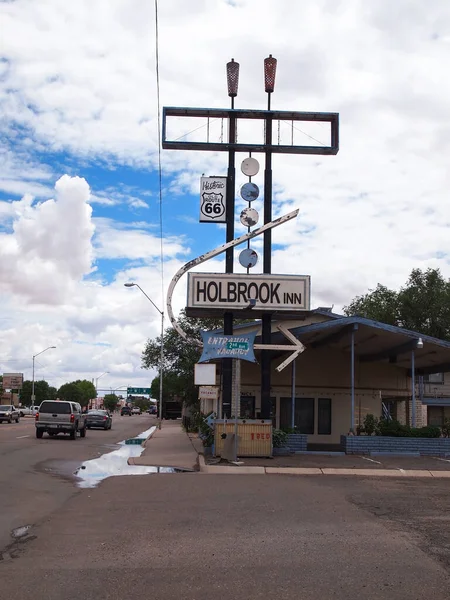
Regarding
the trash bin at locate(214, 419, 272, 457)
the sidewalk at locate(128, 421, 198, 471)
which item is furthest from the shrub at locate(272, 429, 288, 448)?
the sidewalk at locate(128, 421, 198, 471)

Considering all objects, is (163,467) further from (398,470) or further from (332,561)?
(332,561)

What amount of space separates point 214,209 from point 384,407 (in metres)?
14.2

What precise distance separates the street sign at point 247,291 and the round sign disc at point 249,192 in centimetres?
282

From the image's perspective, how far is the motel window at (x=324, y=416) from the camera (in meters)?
28.7

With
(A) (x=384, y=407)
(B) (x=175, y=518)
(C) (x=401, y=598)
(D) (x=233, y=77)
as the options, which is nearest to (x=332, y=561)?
(C) (x=401, y=598)

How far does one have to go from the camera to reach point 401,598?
6285 millimetres

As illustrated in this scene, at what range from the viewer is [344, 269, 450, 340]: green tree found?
55000 millimetres

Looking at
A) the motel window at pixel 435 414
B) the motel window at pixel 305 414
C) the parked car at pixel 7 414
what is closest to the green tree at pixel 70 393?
the parked car at pixel 7 414

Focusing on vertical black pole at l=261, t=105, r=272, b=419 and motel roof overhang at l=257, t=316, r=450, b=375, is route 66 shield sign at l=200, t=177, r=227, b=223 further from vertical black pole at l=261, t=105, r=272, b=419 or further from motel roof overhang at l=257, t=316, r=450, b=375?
motel roof overhang at l=257, t=316, r=450, b=375

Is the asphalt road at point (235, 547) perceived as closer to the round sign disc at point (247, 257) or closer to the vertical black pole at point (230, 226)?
the vertical black pole at point (230, 226)

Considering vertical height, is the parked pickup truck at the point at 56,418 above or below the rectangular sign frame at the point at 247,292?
below

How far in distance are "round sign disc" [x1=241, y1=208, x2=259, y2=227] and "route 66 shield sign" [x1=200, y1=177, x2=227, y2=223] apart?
0.69m

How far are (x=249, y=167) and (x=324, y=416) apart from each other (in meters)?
11.7

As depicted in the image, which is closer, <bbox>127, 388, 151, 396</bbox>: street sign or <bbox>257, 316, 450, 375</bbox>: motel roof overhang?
<bbox>257, 316, 450, 375</bbox>: motel roof overhang
